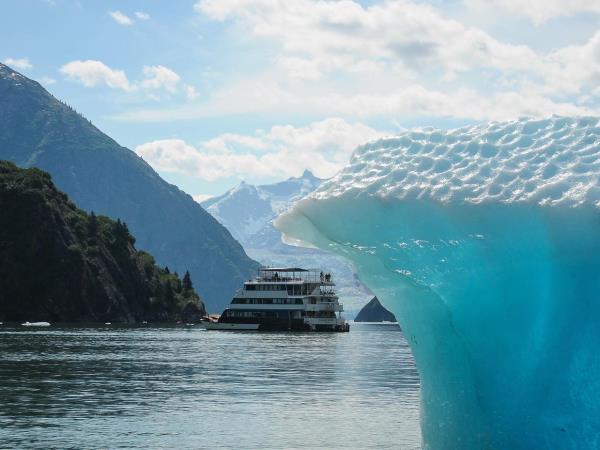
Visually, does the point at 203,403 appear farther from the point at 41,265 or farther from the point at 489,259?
the point at 41,265

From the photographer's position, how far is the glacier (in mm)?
17438

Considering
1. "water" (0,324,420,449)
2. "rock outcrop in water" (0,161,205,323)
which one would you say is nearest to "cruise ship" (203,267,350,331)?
"rock outcrop in water" (0,161,205,323)

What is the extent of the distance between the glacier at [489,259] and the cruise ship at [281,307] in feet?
418

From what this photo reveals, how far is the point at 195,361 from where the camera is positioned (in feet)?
227

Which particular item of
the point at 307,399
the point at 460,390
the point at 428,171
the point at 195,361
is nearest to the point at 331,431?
the point at 307,399

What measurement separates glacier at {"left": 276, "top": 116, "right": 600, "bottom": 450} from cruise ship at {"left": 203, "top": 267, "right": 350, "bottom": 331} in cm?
12748

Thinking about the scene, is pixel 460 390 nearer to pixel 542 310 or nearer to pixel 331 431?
pixel 542 310

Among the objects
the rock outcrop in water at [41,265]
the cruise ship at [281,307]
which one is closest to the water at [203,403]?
the cruise ship at [281,307]

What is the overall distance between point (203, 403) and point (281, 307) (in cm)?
11135

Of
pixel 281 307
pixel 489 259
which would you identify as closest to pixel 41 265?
pixel 281 307

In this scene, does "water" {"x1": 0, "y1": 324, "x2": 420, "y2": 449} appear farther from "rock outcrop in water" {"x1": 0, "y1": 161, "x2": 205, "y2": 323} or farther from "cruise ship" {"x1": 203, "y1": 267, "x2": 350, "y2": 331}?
"rock outcrop in water" {"x1": 0, "y1": 161, "x2": 205, "y2": 323}

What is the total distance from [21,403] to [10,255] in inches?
5950

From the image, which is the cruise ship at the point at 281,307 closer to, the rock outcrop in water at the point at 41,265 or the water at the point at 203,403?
the rock outcrop in water at the point at 41,265

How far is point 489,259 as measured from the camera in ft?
59.2
